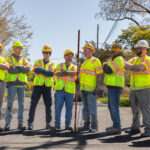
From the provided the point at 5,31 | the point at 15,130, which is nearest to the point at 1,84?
the point at 15,130

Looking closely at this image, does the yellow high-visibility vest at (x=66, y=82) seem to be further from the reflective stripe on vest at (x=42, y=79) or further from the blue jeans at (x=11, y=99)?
the blue jeans at (x=11, y=99)

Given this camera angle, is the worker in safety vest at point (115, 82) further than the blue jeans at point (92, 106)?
No

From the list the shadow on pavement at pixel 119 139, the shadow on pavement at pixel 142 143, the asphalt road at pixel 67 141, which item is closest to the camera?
the asphalt road at pixel 67 141

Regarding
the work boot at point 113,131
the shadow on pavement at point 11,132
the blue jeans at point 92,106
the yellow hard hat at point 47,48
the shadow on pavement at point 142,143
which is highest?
the yellow hard hat at point 47,48

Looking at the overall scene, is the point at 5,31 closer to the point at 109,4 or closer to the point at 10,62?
the point at 109,4

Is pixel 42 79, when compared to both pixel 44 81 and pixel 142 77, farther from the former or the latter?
pixel 142 77

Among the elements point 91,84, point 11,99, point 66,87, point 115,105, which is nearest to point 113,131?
point 115,105

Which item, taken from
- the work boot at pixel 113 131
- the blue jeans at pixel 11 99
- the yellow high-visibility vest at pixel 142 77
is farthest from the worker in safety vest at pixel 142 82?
the blue jeans at pixel 11 99

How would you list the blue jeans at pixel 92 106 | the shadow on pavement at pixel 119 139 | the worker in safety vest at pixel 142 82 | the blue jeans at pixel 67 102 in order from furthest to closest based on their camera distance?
the blue jeans at pixel 67 102 < the blue jeans at pixel 92 106 < the worker in safety vest at pixel 142 82 < the shadow on pavement at pixel 119 139

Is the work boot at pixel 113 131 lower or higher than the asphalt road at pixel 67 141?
higher

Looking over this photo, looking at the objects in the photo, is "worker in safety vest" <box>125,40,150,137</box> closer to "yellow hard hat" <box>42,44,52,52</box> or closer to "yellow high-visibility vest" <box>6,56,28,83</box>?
"yellow hard hat" <box>42,44,52,52</box>

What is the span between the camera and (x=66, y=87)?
640 centimetres

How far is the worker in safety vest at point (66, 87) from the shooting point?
635cm

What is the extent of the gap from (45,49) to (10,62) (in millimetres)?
970
